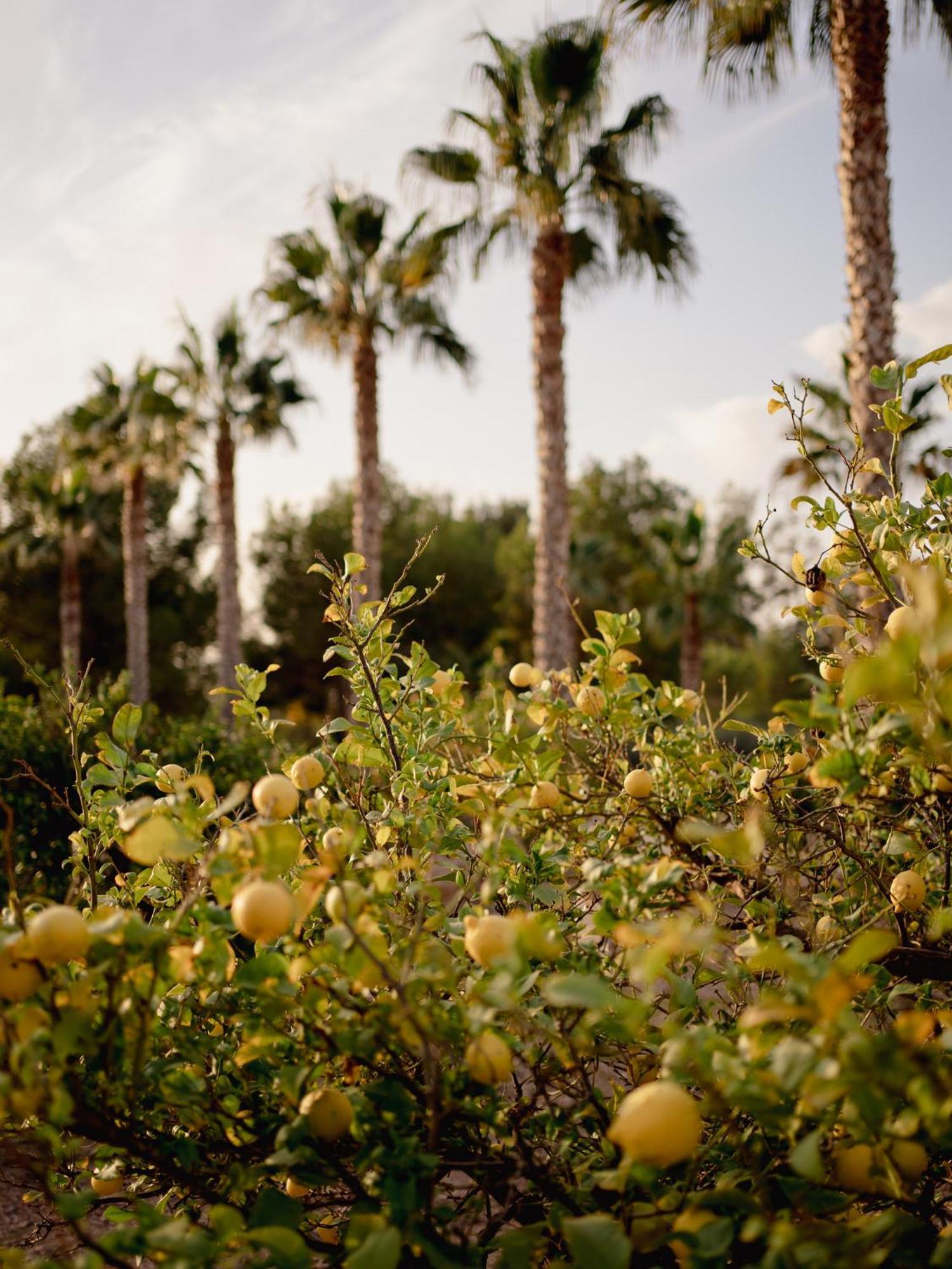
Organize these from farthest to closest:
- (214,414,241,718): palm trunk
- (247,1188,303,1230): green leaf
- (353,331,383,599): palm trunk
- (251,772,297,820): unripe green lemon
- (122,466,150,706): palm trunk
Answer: (122,466,150,706): palm trunk < (214,414,241,718): palm trunk < (353,331,383,599): palm trunk < (251,772,297,820): unripe green lemon < (247,1188,303,1230): green leaf

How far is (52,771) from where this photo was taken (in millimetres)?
5512

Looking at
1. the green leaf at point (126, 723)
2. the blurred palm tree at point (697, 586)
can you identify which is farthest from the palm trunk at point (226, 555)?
the green leaf at point (126, 723)

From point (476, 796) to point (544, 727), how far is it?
195mm

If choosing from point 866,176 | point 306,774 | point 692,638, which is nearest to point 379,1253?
point 306,774

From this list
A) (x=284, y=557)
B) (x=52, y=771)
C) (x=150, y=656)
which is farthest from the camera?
(x=284, y=557)

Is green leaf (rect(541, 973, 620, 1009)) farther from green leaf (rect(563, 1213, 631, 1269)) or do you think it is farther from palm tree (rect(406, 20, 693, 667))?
palm tree (rect(406, 20, 693, 667))

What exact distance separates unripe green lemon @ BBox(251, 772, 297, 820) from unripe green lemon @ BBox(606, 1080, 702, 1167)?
57 cm

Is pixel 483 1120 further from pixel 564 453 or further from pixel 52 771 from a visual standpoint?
pixel 564 453

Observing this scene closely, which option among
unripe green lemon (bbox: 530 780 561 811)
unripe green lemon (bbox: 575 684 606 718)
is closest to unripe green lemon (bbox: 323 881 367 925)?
unripe green lemon (bbox: 530 780 561 811)

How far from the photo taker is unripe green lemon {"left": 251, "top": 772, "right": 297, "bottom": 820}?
1198 millimetres

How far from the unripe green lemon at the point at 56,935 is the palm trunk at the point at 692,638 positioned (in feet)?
58.3

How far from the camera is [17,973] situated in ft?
3.18

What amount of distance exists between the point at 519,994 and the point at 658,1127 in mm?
224

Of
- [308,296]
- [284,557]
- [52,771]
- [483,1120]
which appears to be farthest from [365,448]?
[284,557]
